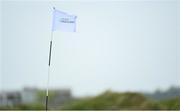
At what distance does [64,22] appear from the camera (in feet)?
36.8

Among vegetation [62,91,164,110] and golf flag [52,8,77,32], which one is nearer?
golf flag [52,8,77,32]

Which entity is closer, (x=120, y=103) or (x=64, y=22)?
(x=64, y=22)

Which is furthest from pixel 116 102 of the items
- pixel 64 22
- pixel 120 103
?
pixel 64 22

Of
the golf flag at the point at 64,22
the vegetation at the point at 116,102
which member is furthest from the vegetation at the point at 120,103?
the golf flag at the point at 64,22

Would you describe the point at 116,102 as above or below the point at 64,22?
below

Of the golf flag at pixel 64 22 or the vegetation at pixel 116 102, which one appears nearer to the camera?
the golf flag at pixel 64 22

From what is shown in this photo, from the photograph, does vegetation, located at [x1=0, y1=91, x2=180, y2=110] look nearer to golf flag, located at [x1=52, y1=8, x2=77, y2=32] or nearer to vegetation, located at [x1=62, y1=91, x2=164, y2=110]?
vegetation, located at [x1=62, y1=91, x2=164, y2=110]

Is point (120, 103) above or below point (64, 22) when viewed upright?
below

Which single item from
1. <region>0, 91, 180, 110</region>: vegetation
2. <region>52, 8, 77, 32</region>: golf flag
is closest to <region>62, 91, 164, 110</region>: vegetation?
<region>0, 91, 180, 110</region>: vegetation

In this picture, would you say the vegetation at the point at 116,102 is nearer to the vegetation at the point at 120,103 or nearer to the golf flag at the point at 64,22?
the vegetation at the point at 120,103

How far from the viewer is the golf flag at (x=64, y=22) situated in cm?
1116

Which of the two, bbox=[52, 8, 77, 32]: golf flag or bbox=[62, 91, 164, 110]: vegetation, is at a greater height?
bbox=[52, 8, 77, 32]: golf flag

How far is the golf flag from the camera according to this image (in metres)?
11.2

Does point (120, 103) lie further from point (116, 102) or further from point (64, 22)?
point (64, 22)
